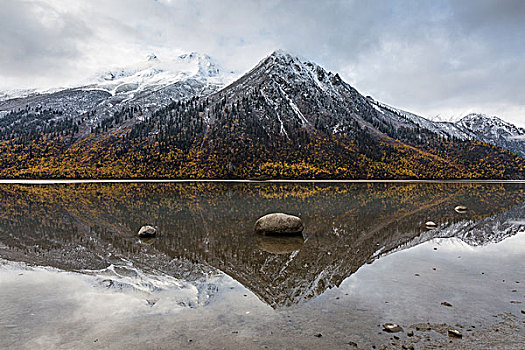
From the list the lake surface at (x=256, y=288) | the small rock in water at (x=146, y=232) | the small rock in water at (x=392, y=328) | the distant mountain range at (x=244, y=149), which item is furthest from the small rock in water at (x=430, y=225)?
the distant mountain range at (x=244, y=149)

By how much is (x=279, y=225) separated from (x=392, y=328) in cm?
1163

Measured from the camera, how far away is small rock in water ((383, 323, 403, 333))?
782cm

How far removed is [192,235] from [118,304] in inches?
397

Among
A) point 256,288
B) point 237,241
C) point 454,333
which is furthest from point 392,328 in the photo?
point 237,241

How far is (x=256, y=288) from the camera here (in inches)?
429

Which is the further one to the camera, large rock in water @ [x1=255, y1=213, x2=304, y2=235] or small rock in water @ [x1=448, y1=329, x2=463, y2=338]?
large rock in water @ [x1=255, y1=213, x2=304, y2=235]

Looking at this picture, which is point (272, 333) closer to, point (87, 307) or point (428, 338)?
point (428, 338)

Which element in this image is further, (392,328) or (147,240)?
(147,240)

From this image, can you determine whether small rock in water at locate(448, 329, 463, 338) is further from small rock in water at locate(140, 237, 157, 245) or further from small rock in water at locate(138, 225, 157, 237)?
small rock in water at locate(138, 225, 157, 237)

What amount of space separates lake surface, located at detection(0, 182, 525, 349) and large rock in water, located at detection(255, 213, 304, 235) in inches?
30.3

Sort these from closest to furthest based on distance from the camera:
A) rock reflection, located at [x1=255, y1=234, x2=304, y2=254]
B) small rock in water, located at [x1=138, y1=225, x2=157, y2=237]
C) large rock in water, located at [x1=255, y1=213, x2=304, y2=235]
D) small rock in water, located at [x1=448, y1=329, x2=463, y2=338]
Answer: small rock in water, located at [x1=448, y1=329, x2=463, y2=338] < rock reflection, located at [x1=255, y1=234, x2=304, y2=254] < small rock in water, located at [x1=138, y1=225, x2=157, y2=237] < large rock in water, located at [x1=255, y1=213, x2=304, y2=235]

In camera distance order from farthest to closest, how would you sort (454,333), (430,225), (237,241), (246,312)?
(430,225) → (237,241) → (246,312) → (454,333)

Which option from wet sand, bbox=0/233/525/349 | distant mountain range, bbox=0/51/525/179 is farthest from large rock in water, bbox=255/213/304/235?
distant mountain range, bbox=0/51/525/179

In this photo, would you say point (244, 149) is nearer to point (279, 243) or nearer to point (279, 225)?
point (279, 225)
